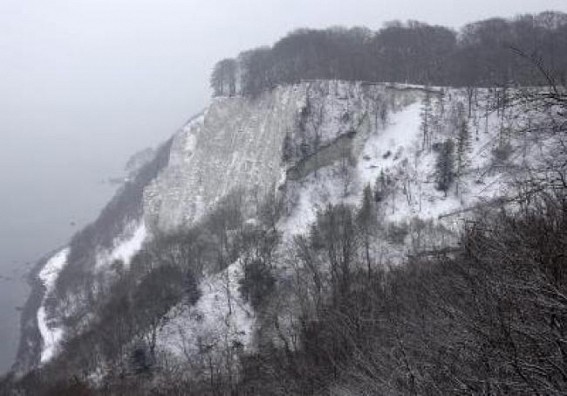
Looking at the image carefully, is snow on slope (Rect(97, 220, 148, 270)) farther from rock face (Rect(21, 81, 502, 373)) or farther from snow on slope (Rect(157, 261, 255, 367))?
snow on slope (Rect(157, 261, 255, 367))

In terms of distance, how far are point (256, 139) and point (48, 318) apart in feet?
128

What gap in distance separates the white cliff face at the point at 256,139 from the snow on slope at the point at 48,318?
1864 cm

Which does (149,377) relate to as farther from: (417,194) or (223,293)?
(417,194)

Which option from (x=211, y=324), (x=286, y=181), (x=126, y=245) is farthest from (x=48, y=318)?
(x=211, y=324)

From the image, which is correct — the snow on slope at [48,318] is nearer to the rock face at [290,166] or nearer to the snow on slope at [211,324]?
the rock face at [290,166]

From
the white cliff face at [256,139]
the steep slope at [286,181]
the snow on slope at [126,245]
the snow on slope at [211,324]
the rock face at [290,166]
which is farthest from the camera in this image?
the snow on slope at [126,245]

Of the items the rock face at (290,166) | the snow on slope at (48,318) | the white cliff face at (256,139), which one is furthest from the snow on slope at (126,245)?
the snow on slope at (48,318)

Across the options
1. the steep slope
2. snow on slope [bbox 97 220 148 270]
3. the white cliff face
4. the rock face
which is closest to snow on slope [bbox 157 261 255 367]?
Result: the steep slope

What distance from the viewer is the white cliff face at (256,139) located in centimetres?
7075

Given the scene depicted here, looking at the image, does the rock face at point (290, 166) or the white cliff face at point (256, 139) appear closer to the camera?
the rock face at point (290, 166)

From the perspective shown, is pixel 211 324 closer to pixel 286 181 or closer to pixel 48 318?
pixel 286 181

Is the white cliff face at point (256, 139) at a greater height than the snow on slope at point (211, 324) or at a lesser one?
greater

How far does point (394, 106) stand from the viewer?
73188 mm

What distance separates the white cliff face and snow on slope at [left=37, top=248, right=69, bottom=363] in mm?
18639
